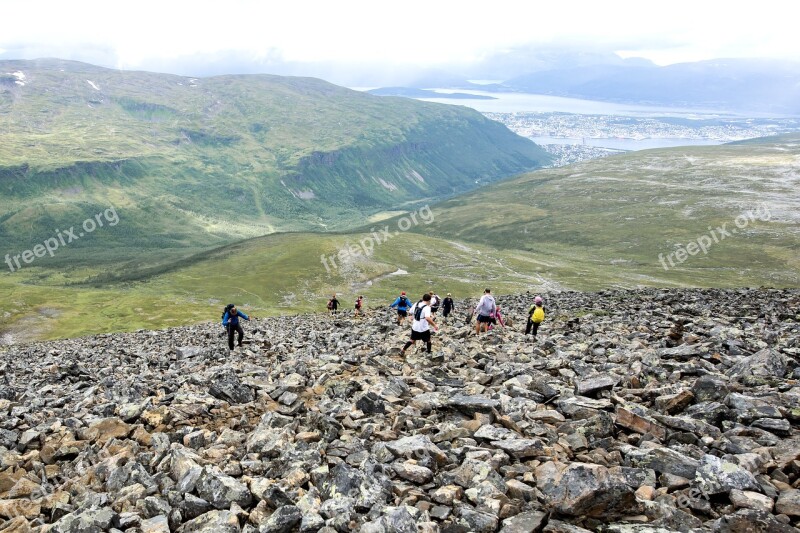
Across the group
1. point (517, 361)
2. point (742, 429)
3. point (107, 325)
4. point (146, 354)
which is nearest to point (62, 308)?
point (107, 325)

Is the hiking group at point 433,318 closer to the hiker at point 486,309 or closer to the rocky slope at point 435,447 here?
the hiker at point 486,309

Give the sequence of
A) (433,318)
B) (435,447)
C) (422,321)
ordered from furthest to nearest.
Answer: (433,318) < (422,321) < (435,447)

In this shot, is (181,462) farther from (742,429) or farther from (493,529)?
(742,429)

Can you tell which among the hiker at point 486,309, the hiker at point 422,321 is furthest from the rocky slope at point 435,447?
the hiker at point 486,309

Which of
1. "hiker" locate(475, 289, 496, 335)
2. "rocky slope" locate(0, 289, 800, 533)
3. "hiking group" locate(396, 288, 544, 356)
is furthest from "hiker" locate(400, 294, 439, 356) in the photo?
"hiker" locate(475, 289, 496, 335)

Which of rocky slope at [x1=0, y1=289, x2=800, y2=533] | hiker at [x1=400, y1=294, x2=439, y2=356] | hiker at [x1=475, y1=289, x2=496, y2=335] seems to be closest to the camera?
rocky slope at [x1=0, y1=289, x2=800, y2=533]

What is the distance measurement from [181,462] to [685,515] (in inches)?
441

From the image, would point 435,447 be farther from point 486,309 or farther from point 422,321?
point 486,309

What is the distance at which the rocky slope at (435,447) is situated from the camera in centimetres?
973

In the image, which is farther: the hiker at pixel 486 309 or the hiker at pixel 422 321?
the hiker at pixel 486 309

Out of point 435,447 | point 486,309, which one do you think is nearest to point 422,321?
point 486,309

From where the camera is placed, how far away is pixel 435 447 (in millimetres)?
12492

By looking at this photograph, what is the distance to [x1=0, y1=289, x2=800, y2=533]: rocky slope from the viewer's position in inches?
383

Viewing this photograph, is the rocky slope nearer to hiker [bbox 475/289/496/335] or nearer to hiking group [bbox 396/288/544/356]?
hiking group [bbox 396/288/544/356]
